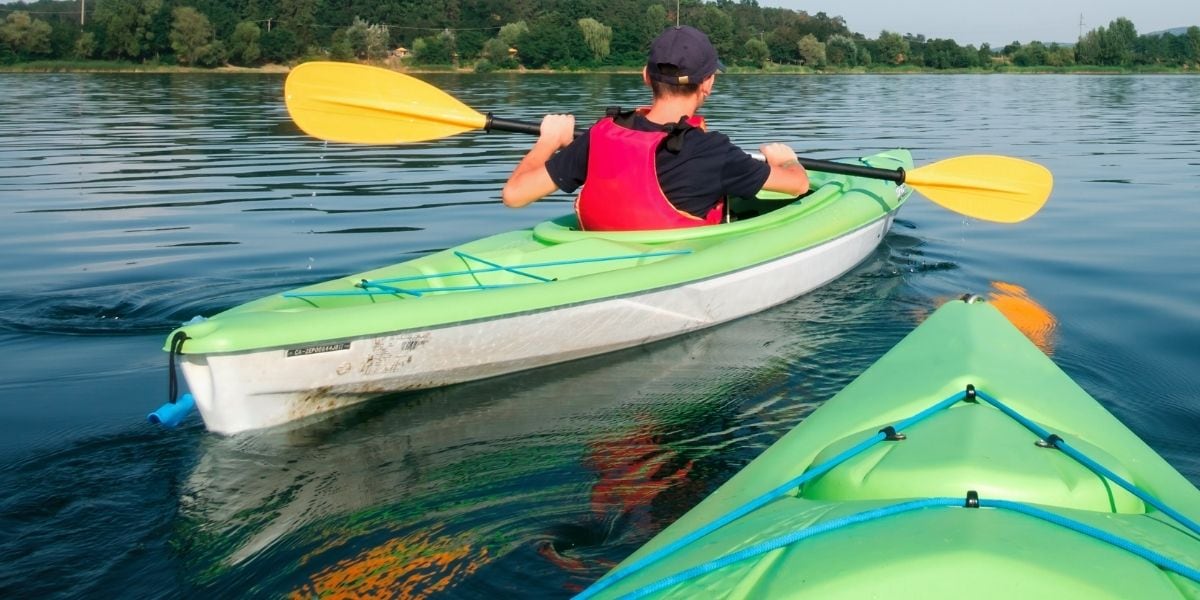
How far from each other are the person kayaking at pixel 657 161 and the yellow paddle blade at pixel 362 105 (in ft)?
2.50

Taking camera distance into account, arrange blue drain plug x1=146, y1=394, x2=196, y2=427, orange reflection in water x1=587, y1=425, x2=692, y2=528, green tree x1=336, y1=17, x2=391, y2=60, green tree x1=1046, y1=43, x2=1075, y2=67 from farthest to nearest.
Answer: green tree x1=1046, y1=43, x2=1075, y2=67 < green tree x1=336, y1=17, x2=391, y2=60 < blue drain plug x1=146, y1=394, x2=196, y2=427 < orange reflection in water x1=587, y1=425, x2=692, y2=528

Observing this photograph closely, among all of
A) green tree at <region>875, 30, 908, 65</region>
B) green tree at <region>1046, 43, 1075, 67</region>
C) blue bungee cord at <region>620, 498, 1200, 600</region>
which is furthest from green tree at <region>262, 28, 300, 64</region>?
blue bungee cord at <region>620, 498, 1200, 600</region>

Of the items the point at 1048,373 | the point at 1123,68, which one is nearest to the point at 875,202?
the point at 1048,373

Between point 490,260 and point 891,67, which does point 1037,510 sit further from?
point 891,67

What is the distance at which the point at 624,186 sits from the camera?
4.64m

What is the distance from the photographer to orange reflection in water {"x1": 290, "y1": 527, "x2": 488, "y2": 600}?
2531 millimetres

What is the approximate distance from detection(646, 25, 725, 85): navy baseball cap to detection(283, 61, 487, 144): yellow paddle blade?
119 cm

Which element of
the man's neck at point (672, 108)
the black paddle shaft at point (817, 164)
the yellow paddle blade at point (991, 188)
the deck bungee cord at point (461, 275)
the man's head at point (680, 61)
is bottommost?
the deck bungee cord at point (461, 275)

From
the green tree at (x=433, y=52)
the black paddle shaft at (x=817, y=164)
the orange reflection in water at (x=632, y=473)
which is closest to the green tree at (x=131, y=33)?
the green tree at (x=433, y=52)

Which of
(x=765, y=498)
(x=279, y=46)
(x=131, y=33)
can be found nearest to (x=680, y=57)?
(x=765, y=498)

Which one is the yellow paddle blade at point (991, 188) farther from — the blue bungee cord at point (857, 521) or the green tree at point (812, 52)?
the green tree at point (812, 52)

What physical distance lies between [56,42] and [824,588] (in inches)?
2030

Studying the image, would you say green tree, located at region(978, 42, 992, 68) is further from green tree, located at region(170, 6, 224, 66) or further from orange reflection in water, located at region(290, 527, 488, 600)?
orange reflection in water, located at region(290, 527, 488, 600)

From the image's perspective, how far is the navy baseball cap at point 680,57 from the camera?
4.36 m
